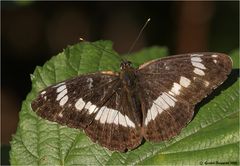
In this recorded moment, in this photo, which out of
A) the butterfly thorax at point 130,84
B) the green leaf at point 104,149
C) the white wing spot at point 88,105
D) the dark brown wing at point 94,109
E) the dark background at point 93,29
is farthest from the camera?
the dark background at point 93,29

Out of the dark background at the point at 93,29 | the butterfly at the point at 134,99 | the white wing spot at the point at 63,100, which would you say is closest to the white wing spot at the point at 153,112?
the butterfly at the point at 134,99

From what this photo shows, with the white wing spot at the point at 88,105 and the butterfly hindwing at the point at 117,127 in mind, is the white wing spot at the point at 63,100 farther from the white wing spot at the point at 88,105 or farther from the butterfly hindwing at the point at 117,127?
the butterfly hindwing at the point at 117,127

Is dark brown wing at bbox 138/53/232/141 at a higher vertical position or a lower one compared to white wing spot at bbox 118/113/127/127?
higher

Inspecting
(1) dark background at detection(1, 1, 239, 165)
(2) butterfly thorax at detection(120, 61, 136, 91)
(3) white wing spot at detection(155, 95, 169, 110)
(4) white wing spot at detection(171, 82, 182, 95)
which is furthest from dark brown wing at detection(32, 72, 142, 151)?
(1) dark background at detection(1, 1, 239, 165)

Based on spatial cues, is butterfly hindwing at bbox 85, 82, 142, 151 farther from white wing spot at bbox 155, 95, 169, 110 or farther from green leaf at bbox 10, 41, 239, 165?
white wing spot at bbox 155, 95, 169, 110

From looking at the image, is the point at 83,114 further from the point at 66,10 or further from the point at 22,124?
the point at 66,10
